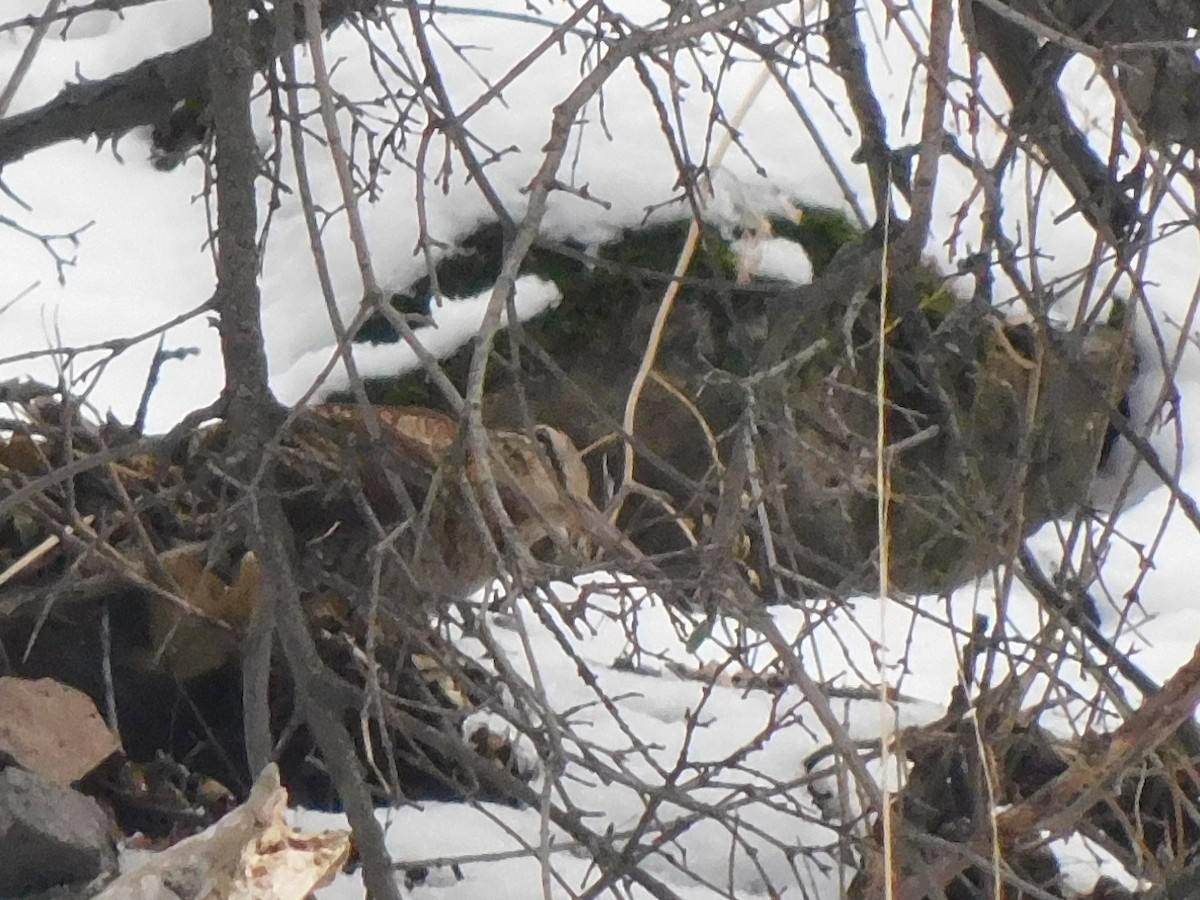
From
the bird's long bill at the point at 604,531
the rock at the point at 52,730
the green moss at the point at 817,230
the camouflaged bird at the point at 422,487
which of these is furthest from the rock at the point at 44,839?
the green moss at the point at 817,230

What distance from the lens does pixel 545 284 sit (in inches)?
118

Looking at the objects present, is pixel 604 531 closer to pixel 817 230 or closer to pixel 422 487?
pixel 422 487

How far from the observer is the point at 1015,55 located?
1.71 metres

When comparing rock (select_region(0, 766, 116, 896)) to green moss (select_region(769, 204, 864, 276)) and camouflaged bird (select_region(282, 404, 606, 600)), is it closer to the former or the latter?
camouflaged bird (select_region(282, 404, 606, 600))

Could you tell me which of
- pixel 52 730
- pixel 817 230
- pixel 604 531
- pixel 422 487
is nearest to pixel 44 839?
pixel 52 730

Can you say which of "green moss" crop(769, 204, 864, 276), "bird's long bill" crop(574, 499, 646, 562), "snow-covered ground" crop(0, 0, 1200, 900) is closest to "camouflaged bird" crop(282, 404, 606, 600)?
"bird's long bill" crop(574, 499, 646, 562)

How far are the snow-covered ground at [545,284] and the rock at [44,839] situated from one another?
0.46 meters

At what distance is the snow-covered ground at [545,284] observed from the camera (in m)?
2.27

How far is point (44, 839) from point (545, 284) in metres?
1.76

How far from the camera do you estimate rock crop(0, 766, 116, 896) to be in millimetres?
1569

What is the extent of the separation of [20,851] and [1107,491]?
2831 millimetres

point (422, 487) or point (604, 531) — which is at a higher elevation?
point (422, 487)

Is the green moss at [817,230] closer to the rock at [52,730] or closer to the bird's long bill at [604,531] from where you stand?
the rock at [52,730]

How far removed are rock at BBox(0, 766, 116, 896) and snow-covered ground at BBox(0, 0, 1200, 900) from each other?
1.51 ft
